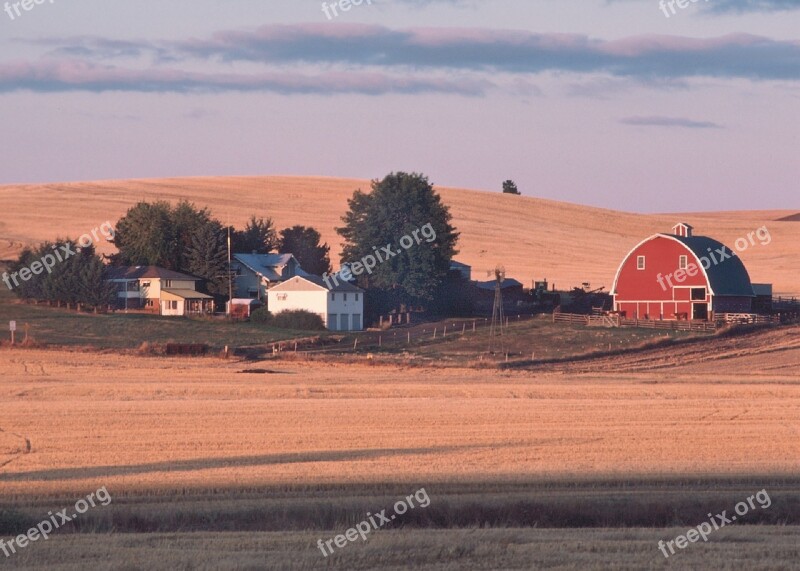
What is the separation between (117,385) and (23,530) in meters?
23.9

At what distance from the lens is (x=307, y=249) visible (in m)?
93.9

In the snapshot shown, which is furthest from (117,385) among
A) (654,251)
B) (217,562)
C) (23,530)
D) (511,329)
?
(654,251)

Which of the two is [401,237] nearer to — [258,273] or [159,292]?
[258,273]

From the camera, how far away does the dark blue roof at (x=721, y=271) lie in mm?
73000

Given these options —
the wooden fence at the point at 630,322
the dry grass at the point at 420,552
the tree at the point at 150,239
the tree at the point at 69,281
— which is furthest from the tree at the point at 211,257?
the dry grass at the point at 420,552

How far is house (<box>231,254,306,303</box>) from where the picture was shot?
84500 millimetres

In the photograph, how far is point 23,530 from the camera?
56.9 ft

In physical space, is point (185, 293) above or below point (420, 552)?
above

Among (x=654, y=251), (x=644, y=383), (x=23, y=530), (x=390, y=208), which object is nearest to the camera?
(x=23, y=530)

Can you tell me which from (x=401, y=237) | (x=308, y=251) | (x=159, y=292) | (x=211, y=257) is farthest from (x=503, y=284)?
(x=159, y=292)

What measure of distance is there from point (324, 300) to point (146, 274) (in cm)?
1462

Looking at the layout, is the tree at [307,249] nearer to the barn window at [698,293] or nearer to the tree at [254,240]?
the tree at [254,240]

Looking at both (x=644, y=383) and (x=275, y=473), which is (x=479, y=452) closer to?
(x=275, y=473)

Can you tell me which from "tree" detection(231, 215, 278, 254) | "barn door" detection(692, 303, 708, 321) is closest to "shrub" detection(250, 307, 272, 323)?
"tree" detection(231, 215, 278, 254)
